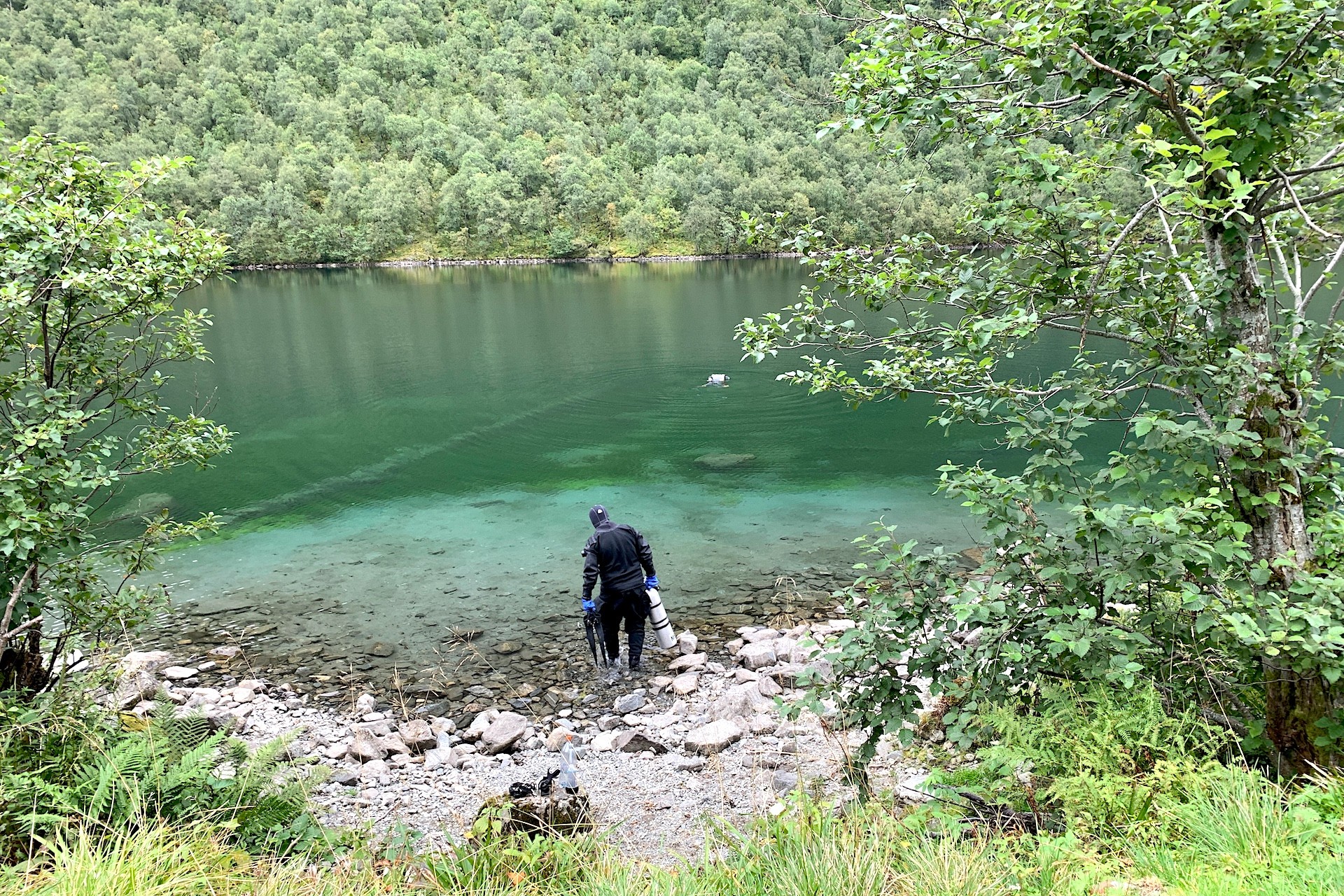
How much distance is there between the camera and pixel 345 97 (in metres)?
173

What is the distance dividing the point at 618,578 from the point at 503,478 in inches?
437

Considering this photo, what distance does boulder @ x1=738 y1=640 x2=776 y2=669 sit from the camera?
35.0 ft

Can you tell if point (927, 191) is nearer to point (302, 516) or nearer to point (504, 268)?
point (504, 268)

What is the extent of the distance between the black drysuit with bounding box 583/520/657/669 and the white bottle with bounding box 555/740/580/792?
6.81ft

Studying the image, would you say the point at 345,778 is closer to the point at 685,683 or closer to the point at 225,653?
the point at 685,683

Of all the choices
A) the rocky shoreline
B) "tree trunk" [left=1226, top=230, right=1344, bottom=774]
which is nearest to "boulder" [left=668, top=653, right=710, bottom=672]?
the rocky shoreline

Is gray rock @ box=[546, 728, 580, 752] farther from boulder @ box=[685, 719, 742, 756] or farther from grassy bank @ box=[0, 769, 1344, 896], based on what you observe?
grassy bank @ box=[0, 769, 1344, 896]

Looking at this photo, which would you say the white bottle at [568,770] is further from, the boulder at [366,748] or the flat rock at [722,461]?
the flat rock at [722,461]

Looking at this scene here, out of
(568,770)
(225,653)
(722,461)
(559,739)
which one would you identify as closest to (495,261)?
(722,461)

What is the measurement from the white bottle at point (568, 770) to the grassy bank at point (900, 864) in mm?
2040

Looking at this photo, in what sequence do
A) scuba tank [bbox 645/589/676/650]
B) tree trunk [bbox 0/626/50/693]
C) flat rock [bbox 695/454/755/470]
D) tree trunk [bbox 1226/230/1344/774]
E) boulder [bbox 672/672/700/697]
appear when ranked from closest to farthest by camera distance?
1. tree trunk [bbox 1226/230/1344/774]
2. tree trunk [bbox 0/626/50/693]
3. boulder [bbox 672/672/700/697]
4. scuba tank [bbox 645/589/676/650]
5. flat rock [bbox 695/454/755/470]

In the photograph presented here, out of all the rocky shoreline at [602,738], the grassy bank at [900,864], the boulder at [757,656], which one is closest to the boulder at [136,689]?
the rocky shoreline at [602,738]

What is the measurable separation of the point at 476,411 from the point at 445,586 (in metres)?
15.5

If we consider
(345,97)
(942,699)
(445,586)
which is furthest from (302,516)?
(345,97)
